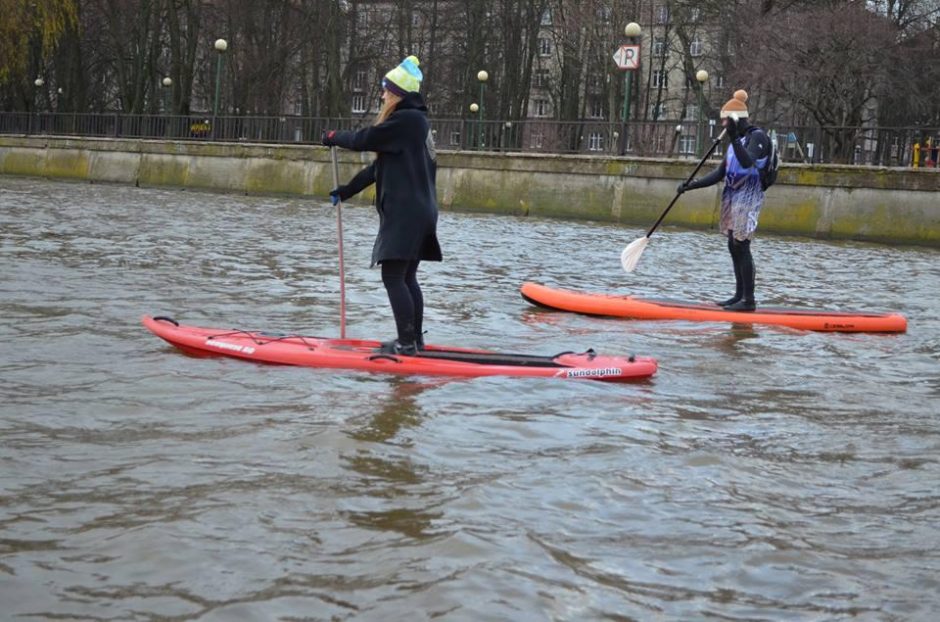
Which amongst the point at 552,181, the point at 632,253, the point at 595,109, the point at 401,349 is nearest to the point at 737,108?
the point at 632,253

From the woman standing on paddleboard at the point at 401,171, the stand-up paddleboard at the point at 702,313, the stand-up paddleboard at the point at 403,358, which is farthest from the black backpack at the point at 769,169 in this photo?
the woman standing on paddleboard at the point at 401,171

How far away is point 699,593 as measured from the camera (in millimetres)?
4102

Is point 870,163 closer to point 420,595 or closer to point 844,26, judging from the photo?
point 844,26

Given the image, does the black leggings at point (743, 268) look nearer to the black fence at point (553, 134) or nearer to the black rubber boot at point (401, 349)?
the black rubber boot at point (401, 349)

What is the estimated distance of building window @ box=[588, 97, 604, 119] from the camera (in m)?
59.8

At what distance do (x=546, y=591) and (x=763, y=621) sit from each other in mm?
641

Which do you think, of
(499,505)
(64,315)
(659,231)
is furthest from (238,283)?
(659,231)

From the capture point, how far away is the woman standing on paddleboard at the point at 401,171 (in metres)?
7.35

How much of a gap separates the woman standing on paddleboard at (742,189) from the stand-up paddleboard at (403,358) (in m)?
3.42

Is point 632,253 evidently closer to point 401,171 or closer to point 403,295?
point 403,295

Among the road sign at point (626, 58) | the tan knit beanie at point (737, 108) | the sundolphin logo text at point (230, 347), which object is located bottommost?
the sundolphin logo text at point (230, 347)

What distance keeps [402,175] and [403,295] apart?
2.23 ft

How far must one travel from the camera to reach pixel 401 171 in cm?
741

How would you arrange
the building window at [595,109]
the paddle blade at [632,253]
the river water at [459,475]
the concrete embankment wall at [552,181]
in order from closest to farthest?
the river water at [459,475] < the paddle blade at [632,253] < the concrete embankment wall at [552,181] < the building window at [595,109]
